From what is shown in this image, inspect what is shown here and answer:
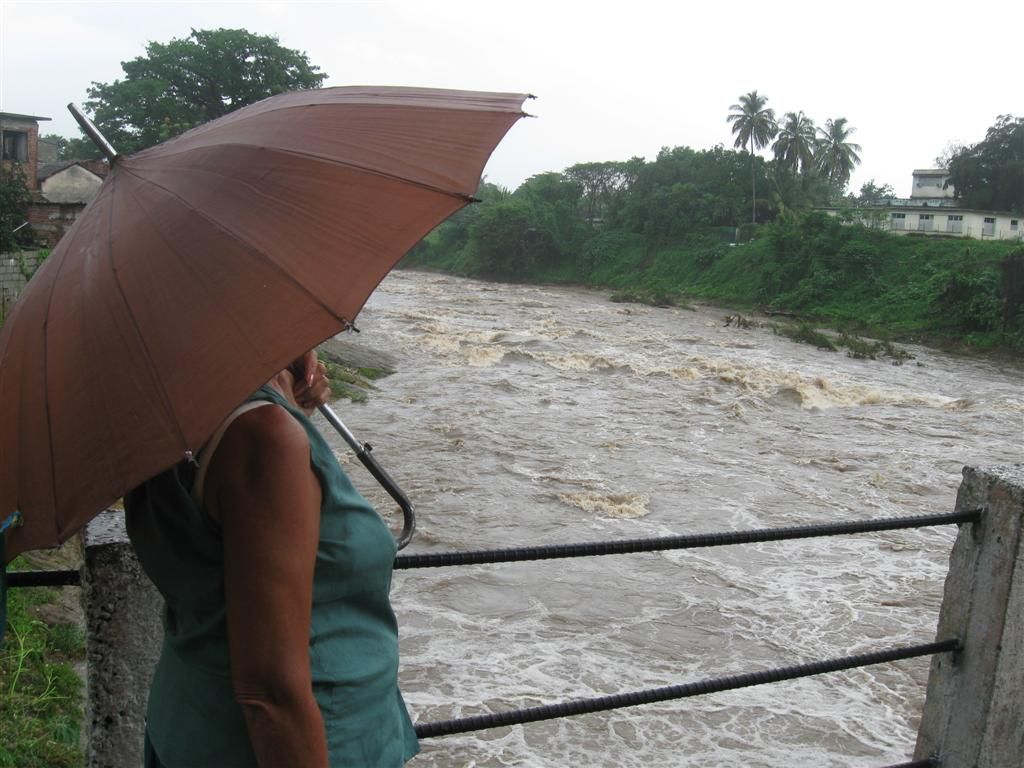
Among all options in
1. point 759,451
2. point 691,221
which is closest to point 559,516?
point 759,451

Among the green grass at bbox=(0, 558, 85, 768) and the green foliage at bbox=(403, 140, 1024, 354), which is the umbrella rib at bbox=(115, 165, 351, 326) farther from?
the green foliage at bbox=(403, 140, 1024, 354)

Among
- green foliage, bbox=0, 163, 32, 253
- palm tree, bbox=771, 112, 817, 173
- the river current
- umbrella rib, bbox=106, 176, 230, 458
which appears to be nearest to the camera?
umbrella rib, bbox=106, 176, 230, 458

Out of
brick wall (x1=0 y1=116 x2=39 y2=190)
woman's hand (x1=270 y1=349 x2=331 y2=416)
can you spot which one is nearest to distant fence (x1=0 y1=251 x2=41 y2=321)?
brick wall (x1=0 y1=116 x2=39 y2=190)

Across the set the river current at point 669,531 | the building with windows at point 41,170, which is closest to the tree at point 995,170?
the river current at point 669,531

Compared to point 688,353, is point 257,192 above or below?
above

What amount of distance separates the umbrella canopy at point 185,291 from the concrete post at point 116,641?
408mm

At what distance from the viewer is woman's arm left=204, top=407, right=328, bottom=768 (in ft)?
3.80

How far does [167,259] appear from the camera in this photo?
1273 mm

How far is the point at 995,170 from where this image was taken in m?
38.8

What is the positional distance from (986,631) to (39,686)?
4425 millimetres

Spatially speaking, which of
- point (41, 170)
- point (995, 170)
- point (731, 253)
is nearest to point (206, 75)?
point (41, 170)

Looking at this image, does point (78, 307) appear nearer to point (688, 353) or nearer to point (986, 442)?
point (986, 442)

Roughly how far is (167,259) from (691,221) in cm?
4254

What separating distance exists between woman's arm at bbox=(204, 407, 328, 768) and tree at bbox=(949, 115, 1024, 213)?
4186 cm
